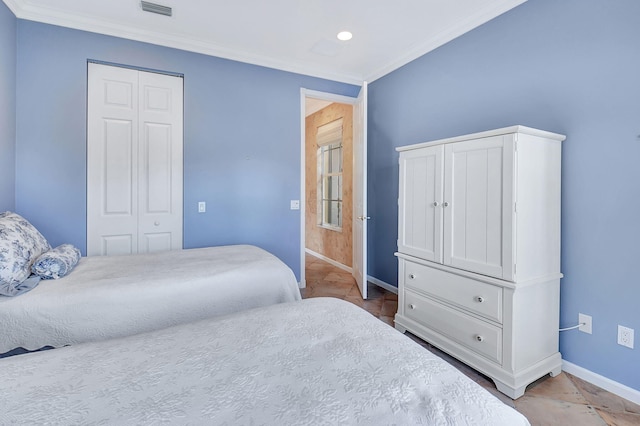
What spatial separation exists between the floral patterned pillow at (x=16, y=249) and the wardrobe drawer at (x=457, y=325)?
8.32ft

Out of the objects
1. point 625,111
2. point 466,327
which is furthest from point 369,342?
point 625,111

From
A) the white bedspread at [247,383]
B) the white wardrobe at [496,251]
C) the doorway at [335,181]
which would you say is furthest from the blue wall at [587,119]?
the white bedspread at [247,383]

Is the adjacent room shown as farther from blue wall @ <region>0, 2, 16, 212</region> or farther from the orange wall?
the orange wall

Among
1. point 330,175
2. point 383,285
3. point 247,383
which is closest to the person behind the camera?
point 247,383

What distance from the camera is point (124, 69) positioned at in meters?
2.99

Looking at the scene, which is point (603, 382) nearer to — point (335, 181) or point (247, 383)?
point (247, 383)

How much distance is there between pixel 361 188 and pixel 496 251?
179 centimetres

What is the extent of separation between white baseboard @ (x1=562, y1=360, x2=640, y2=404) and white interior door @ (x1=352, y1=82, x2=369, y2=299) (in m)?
1.81

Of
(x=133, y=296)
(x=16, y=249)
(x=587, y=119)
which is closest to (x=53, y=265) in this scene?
(x=16, y=249)

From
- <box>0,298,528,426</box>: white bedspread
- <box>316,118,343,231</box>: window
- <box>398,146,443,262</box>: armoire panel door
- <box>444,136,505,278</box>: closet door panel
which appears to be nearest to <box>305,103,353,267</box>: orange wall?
<box>316,118,343,231</box>: window

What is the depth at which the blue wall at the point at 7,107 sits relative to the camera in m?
2.42

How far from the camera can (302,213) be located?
385cm

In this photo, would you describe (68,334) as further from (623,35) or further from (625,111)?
(623,35)

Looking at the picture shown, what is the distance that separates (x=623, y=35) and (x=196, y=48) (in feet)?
11.0
